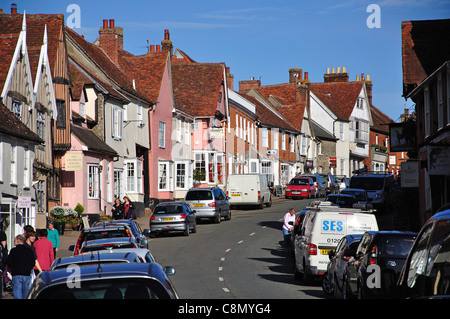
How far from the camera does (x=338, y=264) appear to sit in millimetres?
15688

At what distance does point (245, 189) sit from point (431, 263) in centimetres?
3829

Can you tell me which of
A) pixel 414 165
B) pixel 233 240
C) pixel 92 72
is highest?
pixel 92 72

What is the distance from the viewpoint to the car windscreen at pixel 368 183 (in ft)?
132

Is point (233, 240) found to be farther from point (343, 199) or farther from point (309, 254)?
point (309, 254)

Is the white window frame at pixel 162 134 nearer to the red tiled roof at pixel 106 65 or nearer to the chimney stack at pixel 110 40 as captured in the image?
the red tiled roof at pixel 106 65

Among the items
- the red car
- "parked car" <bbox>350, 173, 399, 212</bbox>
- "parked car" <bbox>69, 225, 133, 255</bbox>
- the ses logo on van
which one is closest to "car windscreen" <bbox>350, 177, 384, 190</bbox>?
"parked car" <bbox>350, 173, 399, 212</bbox>

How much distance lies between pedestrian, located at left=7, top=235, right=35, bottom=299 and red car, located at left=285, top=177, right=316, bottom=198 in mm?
39772

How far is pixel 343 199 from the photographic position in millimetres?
34938

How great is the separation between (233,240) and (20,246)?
1597 cm

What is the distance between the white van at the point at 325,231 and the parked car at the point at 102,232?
488cm

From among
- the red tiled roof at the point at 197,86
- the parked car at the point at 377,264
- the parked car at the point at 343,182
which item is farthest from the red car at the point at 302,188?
the parked car at the point at 377,264

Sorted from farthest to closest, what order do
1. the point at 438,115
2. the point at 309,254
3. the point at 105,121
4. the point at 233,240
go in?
the point at 105,121 < the point at 233,240 < the point at 438,115 < the point at 309,254
